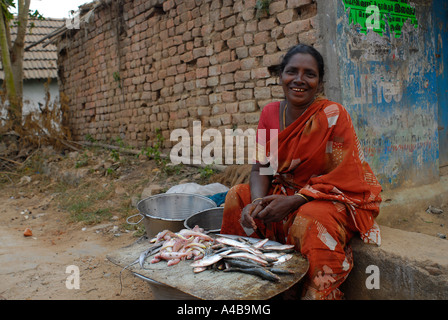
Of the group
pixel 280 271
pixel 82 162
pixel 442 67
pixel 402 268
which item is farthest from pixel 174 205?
pixel 82 162

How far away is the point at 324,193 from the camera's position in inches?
84.0

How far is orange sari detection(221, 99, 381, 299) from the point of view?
1993 mm

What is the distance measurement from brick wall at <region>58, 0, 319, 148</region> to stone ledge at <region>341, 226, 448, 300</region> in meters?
2.13

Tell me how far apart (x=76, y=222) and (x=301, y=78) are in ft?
11.8

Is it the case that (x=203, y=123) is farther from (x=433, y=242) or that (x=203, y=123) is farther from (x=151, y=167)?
(x=433, y=242)

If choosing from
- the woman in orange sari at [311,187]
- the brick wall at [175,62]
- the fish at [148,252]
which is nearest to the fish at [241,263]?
the woman in orange sari at [311,187]

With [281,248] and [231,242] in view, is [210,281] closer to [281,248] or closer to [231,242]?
[231,242]

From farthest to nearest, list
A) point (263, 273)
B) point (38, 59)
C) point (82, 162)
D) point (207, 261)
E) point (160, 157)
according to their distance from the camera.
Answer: point (38, 59) < point (82, 162) < point (160, 157) < point (207, 261) < point (263, 273)

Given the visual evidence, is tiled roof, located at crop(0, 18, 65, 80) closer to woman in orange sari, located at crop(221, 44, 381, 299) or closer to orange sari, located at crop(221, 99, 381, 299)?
woman in orange sari, located at crop(221, 44, 381, 299)

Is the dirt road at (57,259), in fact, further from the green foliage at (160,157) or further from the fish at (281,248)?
the green foliage at (160,157)

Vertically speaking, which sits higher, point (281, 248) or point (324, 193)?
point (324, 193)

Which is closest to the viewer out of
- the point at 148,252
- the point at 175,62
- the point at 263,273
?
the point at 263,273

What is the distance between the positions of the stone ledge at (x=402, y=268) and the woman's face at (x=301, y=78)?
99cm

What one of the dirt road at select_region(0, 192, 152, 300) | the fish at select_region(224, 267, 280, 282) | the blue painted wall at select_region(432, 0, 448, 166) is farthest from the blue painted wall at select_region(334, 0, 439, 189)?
the dirt road at select_region(0, 192, 152, 300)
